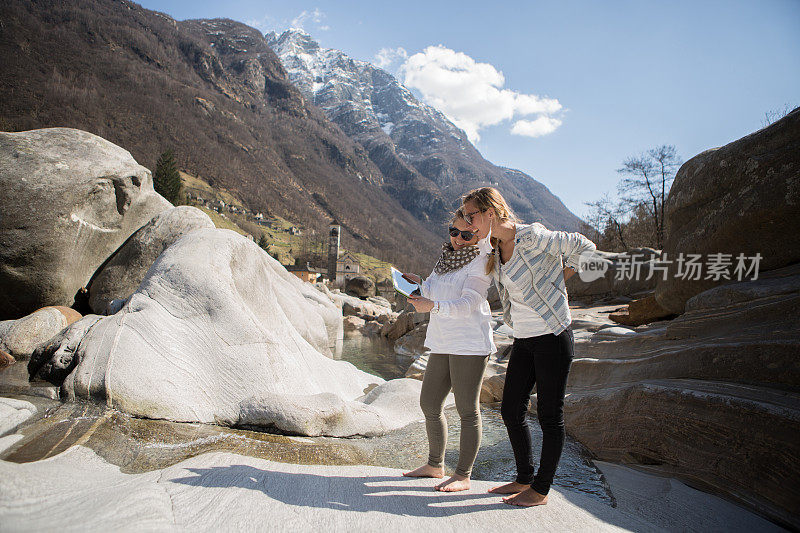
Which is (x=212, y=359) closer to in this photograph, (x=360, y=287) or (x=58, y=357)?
(x=58, y=357)

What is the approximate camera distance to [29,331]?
22.2 feet

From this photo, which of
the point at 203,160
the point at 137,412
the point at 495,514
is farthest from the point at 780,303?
the point at 203,160

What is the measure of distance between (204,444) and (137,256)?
6.58 metres

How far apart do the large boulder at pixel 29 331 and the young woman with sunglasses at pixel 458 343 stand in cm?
652

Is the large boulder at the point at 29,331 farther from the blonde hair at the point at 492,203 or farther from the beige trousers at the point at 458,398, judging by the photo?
the blonde hair at the point at 492,203

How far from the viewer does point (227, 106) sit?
169 m

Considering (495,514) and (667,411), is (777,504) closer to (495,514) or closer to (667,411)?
(667,411)

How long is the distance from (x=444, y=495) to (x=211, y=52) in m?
227

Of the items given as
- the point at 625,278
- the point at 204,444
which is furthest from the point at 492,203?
the point at 625,278

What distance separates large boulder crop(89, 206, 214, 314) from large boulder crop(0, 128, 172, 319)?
56 cm

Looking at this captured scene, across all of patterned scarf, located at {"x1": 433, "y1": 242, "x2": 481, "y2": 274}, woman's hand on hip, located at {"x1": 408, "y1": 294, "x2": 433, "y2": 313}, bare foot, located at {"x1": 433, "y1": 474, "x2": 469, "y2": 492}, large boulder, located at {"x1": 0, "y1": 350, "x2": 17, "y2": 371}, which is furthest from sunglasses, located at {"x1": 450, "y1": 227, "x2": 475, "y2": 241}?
large boulder, located at {"x1": 0, "y1": 350, "x2": 17, "y2": 371}

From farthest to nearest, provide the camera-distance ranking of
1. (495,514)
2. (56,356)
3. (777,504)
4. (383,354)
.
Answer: (383,354)
(56,356)
(777,504)
(495,514)

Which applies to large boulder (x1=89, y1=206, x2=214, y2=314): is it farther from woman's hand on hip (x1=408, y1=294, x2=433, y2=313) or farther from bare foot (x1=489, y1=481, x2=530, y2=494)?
bare foot (x1=489, y1=481, x2=530, y2=494)

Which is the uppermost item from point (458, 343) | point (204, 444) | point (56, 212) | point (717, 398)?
point (56, 212)
